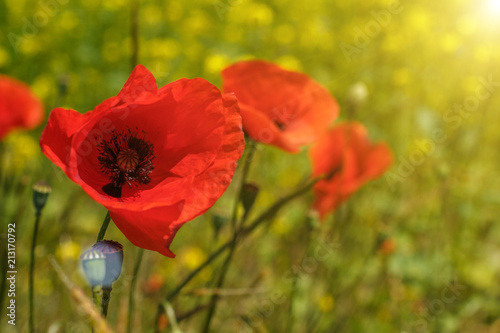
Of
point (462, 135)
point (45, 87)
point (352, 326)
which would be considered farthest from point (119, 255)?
point (45, 87)

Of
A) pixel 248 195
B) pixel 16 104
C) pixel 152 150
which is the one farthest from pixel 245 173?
pixel 16 104

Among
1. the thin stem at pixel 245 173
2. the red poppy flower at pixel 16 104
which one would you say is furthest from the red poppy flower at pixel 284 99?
the red poppy flower at pixel 16 104

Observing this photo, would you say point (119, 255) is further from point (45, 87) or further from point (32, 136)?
point (32, 136)

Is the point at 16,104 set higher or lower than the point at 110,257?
lower

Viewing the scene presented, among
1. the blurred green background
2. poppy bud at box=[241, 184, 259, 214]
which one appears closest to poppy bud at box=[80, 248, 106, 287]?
poppy bud at box=[241, 184, 259, 214]

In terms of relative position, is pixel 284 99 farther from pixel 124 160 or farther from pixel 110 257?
pixel 110 257

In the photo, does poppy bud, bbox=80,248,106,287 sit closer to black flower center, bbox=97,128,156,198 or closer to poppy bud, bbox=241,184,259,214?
black flower center, bbox=97,128,156,198
